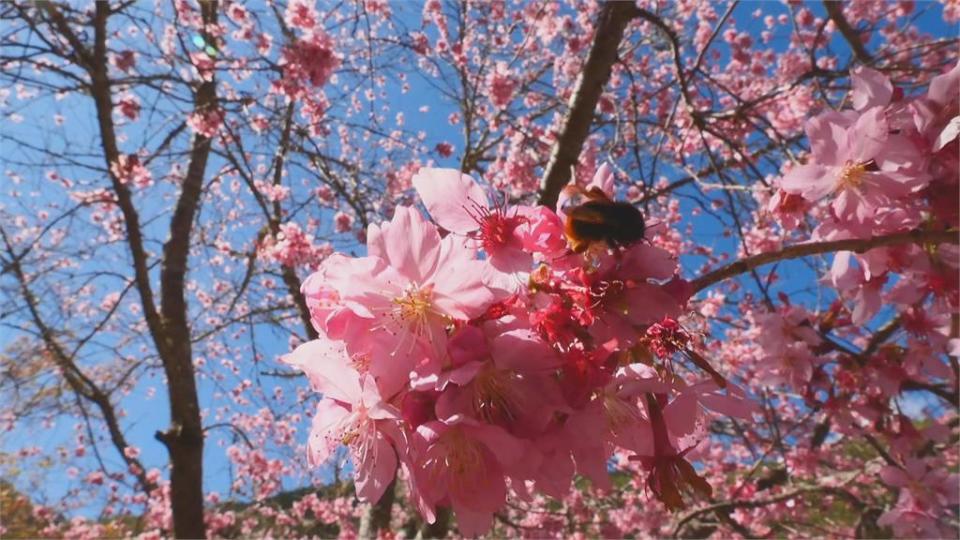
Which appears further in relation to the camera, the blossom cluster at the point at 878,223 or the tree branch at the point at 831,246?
the blossom cluster at the point at 878,223

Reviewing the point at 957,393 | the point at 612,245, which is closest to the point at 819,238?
the point at 612,245

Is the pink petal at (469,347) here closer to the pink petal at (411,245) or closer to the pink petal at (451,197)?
the pink petal at (411,245)

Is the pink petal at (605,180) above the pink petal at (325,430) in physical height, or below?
above

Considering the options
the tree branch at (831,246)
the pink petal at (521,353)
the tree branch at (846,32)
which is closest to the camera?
the pink petal at (521,353)

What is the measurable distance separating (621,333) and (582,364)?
9 centimetres

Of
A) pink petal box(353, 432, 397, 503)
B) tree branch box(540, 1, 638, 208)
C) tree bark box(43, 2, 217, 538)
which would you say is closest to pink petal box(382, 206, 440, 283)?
pink petal box(353, 432, 397, 503)

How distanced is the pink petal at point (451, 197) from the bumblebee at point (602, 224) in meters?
0.16

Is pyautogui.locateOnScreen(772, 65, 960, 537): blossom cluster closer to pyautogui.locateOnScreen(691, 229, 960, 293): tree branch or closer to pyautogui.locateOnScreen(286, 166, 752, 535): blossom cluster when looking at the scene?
pyautogui.locateOnScreen(691, 229, 960, 293): tree branch

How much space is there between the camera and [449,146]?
22.0 ft

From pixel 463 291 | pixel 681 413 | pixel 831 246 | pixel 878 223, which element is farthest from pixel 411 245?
pixel 878 223

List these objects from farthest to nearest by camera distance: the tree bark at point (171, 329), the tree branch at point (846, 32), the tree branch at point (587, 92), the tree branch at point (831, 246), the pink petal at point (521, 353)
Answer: the tree bark at point (171, 329)
the tree branch at point (846, 32)
the tree branch at point (587, 92)
the tree branch at point (831, 246)
the pink petal at point (521, 353)

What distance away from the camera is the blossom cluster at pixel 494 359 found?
0.83m

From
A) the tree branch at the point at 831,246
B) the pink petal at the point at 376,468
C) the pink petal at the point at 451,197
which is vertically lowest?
the pink petal at the point at 376,468

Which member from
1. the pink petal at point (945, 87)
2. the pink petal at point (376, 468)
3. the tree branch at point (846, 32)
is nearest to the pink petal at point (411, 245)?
the pink petal at point (376, 468)
